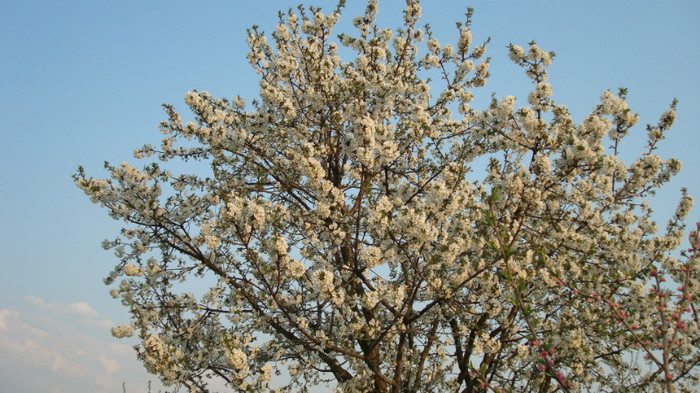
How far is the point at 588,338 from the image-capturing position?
32.3 ft

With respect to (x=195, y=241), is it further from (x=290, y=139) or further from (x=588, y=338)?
(x=588, y=338)

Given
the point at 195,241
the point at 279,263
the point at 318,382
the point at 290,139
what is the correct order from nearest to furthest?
the point at 279,263
the point at 195,241
the point at 318,382
the point at 290,139

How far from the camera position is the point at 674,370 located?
29.5 ft

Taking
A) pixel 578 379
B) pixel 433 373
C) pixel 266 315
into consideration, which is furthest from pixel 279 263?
pixel 578 379

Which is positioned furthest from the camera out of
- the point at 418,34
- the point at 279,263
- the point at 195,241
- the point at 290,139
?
the point at 418,34

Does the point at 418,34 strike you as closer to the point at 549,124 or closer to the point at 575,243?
the point at 549,124

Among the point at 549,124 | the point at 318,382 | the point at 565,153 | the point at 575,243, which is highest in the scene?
the point at 549,124

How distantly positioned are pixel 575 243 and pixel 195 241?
24.0 ft

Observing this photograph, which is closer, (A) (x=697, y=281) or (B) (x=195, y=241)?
(A) (x=697, y=281)

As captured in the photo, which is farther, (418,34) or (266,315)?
(418,34)

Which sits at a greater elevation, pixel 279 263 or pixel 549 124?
pixel 549 124

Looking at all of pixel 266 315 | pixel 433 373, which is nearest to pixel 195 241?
pixel 266 315

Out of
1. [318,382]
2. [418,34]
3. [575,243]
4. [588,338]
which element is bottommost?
[318,382]

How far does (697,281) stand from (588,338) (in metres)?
2.23
